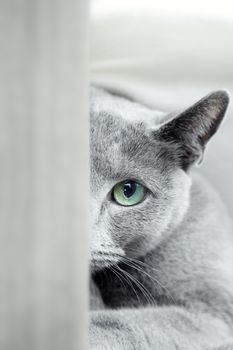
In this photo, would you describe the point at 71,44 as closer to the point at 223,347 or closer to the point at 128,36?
the point at 223,347

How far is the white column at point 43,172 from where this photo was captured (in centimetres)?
28

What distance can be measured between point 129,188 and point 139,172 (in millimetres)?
32

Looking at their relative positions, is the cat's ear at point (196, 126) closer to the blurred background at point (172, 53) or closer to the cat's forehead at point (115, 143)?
the cat's forehead at point (115, 143)

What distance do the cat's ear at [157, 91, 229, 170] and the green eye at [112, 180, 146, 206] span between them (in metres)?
0.09

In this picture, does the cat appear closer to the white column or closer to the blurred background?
the blurred background

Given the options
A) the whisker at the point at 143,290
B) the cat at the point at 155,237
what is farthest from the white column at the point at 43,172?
the whisker at the point at 143,290

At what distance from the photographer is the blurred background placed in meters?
1.05

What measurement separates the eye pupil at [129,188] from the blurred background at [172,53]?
232 mm

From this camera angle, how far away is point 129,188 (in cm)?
91

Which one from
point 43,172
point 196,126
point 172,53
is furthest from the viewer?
point 172,53

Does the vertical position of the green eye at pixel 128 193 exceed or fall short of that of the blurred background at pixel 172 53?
it falls short

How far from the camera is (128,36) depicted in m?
1.06

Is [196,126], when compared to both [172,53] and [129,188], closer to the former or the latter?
[129,188]

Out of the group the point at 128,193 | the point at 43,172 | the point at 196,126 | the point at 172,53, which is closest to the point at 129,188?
the point at 128,193
